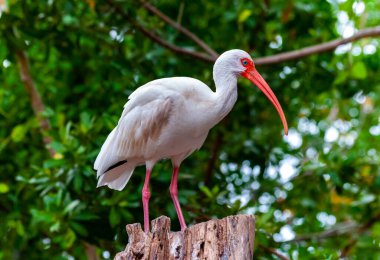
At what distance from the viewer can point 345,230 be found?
1051 centimetres

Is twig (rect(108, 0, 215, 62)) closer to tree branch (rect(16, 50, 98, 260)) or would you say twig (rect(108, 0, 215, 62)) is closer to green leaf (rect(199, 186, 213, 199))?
tree branch (rect(16, 50, 98, 260))

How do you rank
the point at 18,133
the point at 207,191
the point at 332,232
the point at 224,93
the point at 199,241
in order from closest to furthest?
the point at 199,241, the point at 224,93, the point at 207,191, the point at 18,133, the point at 332,232

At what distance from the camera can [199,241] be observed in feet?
→ 16.5

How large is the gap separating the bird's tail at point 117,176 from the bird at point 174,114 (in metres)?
0.18

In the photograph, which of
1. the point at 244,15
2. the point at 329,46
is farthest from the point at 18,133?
the point at 329,46

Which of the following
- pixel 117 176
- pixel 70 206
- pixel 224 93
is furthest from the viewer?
pixel 70 206

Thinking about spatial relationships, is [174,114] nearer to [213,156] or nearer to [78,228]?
[78,228]

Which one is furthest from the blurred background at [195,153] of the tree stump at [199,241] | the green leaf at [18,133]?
the tree stump at [199,241]

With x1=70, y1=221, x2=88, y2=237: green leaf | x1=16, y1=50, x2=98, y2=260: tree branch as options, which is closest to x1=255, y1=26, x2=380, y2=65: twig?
x1=70, y1=221, x2=88, y2=237: green leaf

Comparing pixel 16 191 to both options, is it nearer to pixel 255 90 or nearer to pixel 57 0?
pixel 57 0

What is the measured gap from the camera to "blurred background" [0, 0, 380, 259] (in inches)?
323

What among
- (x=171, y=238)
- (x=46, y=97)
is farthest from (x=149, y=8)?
(x=171, y=238)

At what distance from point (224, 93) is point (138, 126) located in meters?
0.72

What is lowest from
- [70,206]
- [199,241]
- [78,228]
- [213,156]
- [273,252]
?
[199,241]
